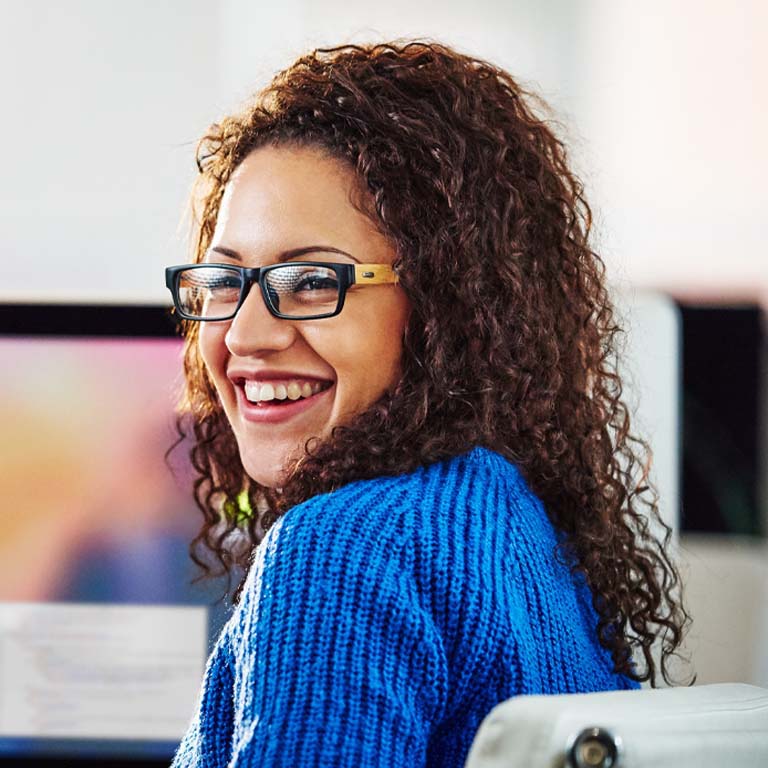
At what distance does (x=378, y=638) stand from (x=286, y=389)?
1.28 feet

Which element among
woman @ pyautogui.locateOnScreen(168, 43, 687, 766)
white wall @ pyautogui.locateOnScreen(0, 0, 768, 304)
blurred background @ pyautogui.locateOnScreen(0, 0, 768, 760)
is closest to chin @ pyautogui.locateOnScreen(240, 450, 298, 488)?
woman @ pyautogui.locateOnScreen(168, 43, 687, 766)

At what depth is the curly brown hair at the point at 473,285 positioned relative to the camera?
1059 millimetres

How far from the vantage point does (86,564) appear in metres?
1.44

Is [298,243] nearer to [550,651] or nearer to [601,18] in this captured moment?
[550,651]

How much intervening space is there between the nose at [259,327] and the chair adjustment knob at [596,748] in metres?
0.58

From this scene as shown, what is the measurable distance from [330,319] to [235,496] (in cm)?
48

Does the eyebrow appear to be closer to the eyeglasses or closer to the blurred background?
the eyeglasses

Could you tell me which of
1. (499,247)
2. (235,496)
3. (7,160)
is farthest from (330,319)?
(7,160)

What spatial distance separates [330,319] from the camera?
108 centimetres

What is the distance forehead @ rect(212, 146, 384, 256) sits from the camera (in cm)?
107

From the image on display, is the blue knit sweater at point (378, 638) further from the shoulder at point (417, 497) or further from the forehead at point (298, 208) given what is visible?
the forehead at point (298, 208)

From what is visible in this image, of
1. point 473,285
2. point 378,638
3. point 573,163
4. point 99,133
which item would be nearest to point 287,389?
point 473,285

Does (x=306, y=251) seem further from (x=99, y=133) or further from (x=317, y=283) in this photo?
(x=99, y=133)

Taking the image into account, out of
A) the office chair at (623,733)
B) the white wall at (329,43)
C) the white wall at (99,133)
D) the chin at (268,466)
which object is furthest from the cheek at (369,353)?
the white wall at (99,133)
